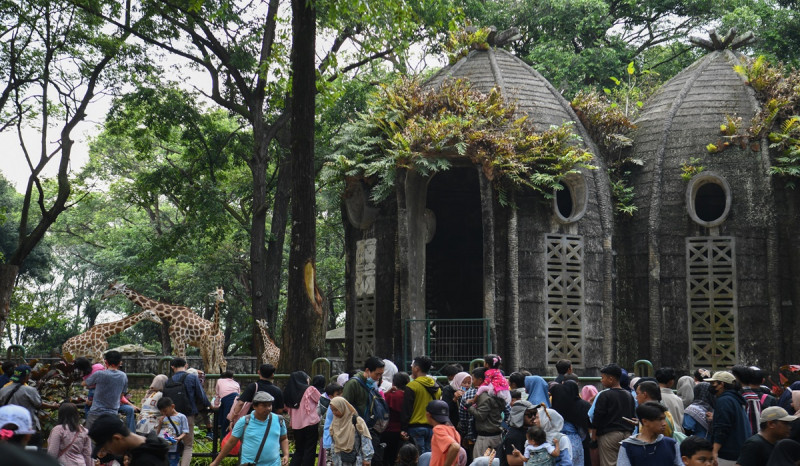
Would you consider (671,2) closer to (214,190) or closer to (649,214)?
(649,214)

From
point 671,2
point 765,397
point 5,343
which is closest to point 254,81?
point 671,2

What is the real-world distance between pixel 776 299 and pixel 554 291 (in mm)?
4919

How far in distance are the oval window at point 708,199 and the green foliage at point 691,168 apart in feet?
0.36

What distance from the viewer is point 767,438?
731 cm

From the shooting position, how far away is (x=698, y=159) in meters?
21.2

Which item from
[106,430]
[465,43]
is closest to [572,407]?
[106,430]

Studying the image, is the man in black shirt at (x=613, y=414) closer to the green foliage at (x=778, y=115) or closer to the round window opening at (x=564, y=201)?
the round window opening at (x=564, y=201)

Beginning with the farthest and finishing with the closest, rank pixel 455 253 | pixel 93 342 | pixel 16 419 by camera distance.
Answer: pixel 455 253, pixel 93 342, pixel 16 419

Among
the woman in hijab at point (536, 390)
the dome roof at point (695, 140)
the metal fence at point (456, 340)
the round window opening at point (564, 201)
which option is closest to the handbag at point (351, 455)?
the woman in hijab at point (536, 390)

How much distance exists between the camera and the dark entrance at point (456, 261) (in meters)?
24.5

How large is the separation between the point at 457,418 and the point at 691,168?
1210 centimetres

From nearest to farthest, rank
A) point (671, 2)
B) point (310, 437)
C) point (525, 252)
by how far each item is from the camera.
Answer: point (310, 437) → point (525, 252) → point (671, 2)

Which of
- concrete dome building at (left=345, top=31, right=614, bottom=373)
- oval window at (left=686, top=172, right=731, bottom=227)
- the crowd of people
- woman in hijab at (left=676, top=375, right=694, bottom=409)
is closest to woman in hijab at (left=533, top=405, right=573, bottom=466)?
the crowd of people

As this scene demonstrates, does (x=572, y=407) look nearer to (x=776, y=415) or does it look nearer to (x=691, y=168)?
(x=776, y=415)
